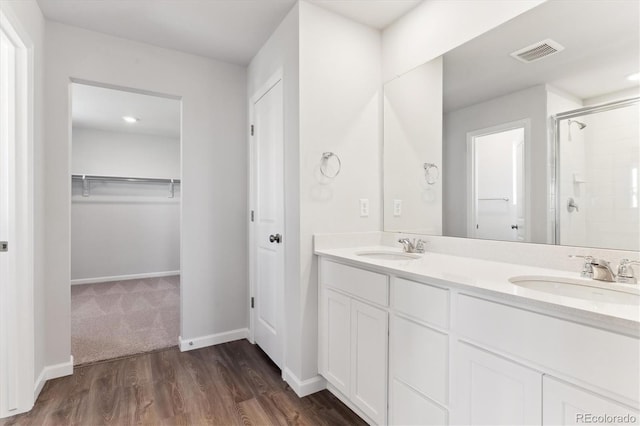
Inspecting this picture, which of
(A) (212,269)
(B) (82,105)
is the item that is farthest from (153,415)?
(B) (82,105)

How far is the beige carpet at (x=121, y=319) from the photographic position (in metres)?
2.66

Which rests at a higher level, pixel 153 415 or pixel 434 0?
pixel 434 0

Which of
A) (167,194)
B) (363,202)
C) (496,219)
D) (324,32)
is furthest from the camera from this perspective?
(167,194)

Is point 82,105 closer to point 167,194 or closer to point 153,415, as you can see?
point 167,194

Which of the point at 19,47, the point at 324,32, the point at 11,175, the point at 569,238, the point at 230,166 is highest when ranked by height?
the point at 324,32

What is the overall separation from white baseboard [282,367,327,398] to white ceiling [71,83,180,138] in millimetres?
2921

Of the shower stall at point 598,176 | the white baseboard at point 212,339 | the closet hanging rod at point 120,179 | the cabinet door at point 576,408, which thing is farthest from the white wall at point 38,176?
the closet hanging rod at point 120,179

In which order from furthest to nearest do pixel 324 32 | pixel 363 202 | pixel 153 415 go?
1. pixel 363 202
2. pixel 324 32
3. pixel 153 415

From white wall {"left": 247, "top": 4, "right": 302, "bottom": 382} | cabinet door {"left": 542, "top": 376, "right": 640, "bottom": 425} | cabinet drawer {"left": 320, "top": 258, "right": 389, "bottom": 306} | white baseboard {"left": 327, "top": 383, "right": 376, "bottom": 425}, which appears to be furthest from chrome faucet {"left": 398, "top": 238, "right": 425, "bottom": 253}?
cabinet door {"left": 542, "top": 376, "right": 640, "bottom": 425}

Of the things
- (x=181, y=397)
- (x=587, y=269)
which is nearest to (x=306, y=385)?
(x=181, y=397)

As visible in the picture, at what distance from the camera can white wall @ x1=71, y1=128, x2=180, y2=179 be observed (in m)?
4.84

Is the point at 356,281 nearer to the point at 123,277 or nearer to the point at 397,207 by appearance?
the point at 397,207

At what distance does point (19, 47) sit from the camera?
5.77 feet

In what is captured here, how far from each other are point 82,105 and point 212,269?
9.45ft
